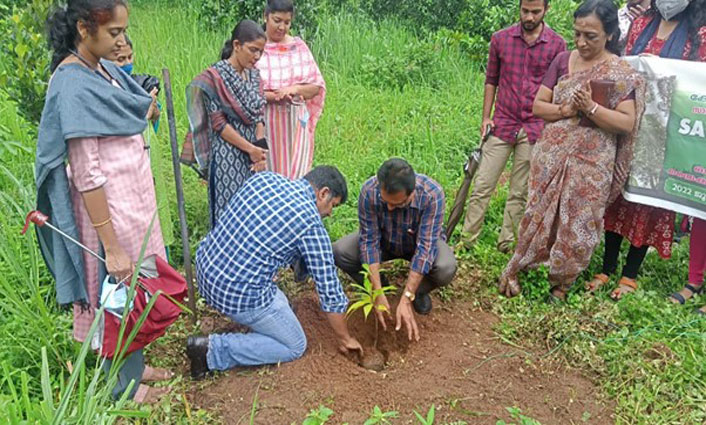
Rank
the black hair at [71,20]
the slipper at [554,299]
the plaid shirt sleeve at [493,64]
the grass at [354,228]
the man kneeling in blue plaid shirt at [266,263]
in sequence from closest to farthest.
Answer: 1. the black hair at [71,20]
2. the man kneeling in blue plaid shirt at [266,263]
3. the grass at [354,228]
4. the slipper at [554,299]
5. the plaid shirt sleeve at [493,64]

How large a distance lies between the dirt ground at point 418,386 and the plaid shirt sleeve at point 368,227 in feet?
1.50

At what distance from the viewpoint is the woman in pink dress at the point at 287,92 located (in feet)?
13.1

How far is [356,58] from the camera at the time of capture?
7117 mm

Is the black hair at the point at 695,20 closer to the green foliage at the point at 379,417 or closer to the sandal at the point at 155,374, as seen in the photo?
the green foliage at the point at 379,417

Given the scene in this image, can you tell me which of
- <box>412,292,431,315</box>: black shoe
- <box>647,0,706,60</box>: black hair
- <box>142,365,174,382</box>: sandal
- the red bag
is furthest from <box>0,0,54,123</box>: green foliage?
<box>647,0,706,60</box>: black hair

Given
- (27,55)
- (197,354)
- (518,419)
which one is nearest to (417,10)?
(27,55)

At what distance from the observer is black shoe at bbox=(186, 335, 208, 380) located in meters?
2.97

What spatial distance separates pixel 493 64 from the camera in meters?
4.09

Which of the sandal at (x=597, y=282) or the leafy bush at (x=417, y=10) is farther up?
the leafy bush at (x=417, y=10)

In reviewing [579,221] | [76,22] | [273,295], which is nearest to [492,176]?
[579,221]

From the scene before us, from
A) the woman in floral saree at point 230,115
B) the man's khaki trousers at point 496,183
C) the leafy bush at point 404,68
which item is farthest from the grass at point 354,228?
the woman in floral saree at point 230,115

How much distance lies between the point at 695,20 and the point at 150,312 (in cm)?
320

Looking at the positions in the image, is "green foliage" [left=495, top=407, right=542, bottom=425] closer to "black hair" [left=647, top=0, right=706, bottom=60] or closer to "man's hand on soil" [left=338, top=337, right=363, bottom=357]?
"man's hand on soil" [left=338, top=337, right=363, bottom=357]

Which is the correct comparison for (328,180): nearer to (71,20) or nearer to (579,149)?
(71,20)
